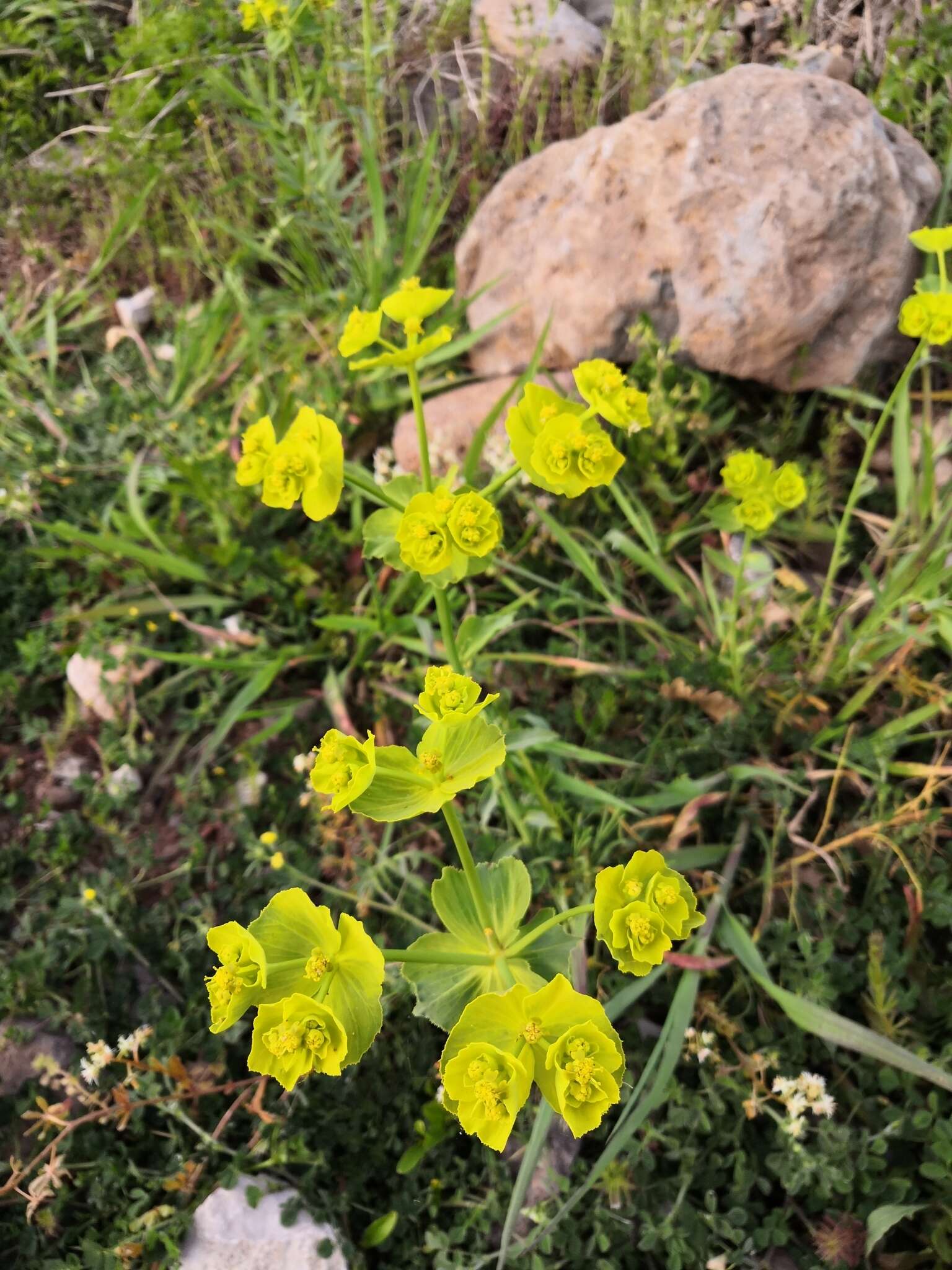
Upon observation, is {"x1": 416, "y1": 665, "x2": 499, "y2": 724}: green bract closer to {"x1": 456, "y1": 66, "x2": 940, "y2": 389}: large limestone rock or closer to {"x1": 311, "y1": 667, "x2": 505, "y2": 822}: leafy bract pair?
{"x1": 311, "y1": 667, "x2": 505, "y2": 822}: leafy bract pair

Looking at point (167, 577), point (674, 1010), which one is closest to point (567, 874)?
point (674, 1010)

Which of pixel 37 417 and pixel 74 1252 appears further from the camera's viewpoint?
pixel 37 417

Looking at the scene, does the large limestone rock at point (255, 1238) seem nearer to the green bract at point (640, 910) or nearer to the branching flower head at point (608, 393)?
the green bract at point (640, 910)

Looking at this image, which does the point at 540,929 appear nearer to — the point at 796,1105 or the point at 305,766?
the point at 796,1105

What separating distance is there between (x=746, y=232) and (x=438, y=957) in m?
2.19

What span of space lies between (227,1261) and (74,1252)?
0.34 m

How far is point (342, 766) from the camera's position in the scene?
116 cm

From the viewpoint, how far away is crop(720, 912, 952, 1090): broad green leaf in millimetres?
1530

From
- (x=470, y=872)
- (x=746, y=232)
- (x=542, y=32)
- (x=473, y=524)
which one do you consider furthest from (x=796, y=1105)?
(x=542, y=32)

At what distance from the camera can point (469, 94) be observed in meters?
3.29

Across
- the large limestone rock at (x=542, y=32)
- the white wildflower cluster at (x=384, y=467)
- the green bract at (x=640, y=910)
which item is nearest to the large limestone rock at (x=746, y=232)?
the white wildflower cluster at (x=384, y=467)

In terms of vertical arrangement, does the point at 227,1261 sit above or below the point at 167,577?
below

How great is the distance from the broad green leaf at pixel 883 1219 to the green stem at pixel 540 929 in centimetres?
82

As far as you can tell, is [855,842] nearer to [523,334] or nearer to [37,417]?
[523,334]
